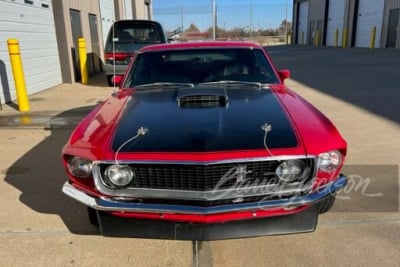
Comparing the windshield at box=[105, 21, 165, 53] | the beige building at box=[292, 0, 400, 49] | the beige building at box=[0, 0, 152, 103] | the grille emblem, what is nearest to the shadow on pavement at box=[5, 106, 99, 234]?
the grille emblem

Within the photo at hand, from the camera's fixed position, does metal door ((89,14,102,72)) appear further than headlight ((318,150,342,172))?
Yes

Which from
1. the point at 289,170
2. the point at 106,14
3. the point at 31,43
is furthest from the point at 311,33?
the point at 289,170

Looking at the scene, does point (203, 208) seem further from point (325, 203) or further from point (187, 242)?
point (325, 203)

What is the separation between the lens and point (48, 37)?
11.5 meters

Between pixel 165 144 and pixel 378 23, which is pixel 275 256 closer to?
pixel 165 144

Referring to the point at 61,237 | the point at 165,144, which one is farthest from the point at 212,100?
the point at 61,237

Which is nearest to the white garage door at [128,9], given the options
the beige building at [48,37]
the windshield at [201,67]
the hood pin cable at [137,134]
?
the beige building at [48,37]

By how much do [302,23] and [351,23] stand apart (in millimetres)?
15443

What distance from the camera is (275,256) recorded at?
2.73 m

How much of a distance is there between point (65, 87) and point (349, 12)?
26.0 meters

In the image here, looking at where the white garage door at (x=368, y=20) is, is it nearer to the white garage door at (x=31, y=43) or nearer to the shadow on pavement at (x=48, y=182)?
the white garage door at (x=31, y=43)

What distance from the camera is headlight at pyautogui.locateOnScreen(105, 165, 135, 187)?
2.39 metres

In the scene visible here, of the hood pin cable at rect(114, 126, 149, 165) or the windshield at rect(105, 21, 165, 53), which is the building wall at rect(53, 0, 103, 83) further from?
the hood pin cable at rect(114, 126, 149, 165)

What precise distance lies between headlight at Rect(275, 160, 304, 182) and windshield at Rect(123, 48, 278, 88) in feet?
5.05
